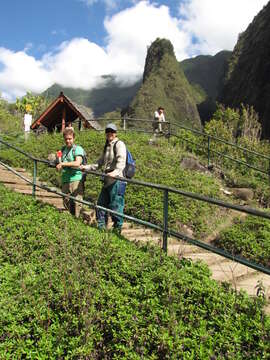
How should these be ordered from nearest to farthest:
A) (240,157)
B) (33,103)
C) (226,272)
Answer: (226,272) < (240,157) < (33,103)

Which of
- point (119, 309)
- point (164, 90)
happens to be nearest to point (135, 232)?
point (119, 309)

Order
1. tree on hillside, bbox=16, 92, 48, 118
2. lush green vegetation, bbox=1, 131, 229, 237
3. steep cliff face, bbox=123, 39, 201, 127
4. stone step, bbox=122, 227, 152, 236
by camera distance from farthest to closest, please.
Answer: steep cliff face, bbox=123, 39, 201, 127 → tree on hillside, bbox=16, 92, 48, 118 → lush green vegetation, bbox=1, 131, 229, 237 → stone step, bbox=122, 227, 152, 236

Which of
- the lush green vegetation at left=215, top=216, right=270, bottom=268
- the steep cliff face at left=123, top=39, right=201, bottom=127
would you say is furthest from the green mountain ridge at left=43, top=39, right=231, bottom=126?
the lush green vegetation at left=215, top=216, right=270, bottom=268

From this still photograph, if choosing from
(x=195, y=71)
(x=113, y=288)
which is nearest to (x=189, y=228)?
(x=113, y=288)

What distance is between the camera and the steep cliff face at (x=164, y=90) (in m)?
90.2

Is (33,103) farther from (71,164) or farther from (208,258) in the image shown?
(208,258)

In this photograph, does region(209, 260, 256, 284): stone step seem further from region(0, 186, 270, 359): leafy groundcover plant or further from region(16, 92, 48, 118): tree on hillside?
region(16, 92, 48, 118): tree on hillside

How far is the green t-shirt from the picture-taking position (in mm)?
5688

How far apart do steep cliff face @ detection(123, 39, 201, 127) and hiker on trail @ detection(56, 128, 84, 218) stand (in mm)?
81555

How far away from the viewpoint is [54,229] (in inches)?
191

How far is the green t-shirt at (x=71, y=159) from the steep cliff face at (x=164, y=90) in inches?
3212

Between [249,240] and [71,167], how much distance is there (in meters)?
4.05

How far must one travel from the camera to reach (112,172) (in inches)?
193

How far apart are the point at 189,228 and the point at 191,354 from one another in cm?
560
